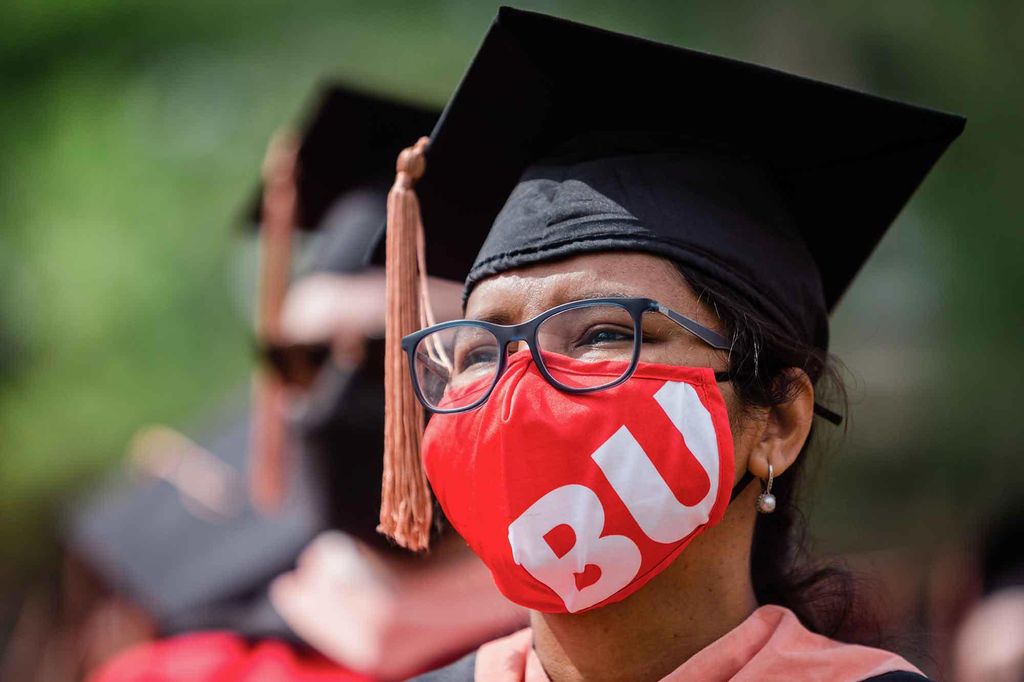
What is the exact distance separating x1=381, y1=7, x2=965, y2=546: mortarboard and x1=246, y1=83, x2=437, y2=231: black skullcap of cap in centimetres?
170

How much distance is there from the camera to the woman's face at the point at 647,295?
1849 mm

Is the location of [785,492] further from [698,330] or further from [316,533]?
[316,533]

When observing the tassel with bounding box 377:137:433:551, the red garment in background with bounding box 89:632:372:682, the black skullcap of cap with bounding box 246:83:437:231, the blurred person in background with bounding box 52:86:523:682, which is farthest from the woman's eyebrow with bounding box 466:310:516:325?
the black skullcap of cap with bounding box 246:83:437:231

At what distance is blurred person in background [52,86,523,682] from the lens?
3586mm

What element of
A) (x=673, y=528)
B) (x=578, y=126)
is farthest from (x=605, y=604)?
(x=578, y=126)

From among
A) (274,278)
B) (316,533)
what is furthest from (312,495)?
(274,278)

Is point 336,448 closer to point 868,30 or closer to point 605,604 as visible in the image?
point 605,604

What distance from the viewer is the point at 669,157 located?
6.73 feet

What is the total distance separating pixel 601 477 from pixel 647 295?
31cm

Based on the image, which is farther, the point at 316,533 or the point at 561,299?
the point at 316,533

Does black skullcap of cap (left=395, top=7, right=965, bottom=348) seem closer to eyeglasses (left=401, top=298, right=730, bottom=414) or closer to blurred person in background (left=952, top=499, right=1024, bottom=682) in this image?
eyeglasses (left=401, top=298, right=730, bottom=414)

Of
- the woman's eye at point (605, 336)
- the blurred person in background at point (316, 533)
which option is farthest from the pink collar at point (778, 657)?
the blurred person in background at point (316, 533)

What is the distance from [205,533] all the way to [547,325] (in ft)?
14.3

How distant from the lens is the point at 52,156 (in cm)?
961
